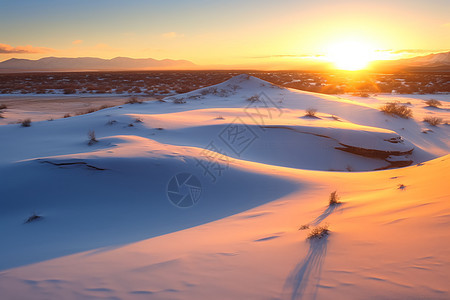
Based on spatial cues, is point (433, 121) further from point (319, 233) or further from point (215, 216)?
point (319, 233)

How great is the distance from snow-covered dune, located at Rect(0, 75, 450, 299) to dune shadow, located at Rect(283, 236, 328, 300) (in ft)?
0.05

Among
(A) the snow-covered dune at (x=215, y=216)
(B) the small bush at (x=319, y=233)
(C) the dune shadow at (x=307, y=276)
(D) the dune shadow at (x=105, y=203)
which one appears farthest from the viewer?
(D) the dune shadow at (x=105, y=203)

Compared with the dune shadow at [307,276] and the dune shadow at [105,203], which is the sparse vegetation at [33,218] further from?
the dune shadow at [307,276]

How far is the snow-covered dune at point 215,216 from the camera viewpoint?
2432mm

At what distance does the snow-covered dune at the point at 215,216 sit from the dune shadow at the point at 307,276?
1cm

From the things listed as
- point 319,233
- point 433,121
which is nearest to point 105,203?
point 319,233

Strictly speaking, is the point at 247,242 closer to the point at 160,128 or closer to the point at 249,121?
the point at 160,128

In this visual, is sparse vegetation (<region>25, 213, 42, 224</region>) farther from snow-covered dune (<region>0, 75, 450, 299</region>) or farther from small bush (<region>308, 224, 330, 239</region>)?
small bush (<region>308, 224, 330, 239</region>)

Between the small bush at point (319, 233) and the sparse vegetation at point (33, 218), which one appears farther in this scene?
the sparse vegetation at point (33, 218)

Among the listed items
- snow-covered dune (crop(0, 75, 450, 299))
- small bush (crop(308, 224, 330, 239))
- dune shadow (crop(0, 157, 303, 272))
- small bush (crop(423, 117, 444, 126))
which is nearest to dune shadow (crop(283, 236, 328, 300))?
snow-covered dune (crop(0, 75, 450, 299))

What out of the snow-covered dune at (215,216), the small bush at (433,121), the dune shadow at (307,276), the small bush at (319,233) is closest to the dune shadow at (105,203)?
the snow-covered dune at (215,216)

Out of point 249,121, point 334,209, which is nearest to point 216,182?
point 334,209

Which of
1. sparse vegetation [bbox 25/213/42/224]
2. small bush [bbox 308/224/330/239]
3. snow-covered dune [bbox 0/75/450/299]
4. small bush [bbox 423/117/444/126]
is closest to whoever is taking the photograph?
snow-covered dune [bbox 0/75/450/299]

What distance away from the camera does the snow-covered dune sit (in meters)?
2.43
